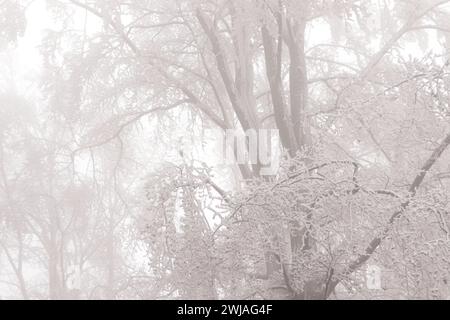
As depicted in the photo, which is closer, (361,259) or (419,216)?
(419,216)

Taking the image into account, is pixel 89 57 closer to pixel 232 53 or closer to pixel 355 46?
pixel 232 53

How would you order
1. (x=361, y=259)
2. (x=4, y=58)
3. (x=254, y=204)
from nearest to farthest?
(x=254, y=204)
(x=361, y=259)
(x=4, y=58)

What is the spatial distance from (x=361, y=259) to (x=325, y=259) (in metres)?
0.38

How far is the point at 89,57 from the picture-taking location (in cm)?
773

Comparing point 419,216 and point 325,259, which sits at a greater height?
point 419,216

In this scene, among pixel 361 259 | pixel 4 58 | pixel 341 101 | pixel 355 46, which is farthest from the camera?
pixel 4 58

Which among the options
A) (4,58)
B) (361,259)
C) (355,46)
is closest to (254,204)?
(361,259)

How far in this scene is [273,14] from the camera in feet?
17.8
